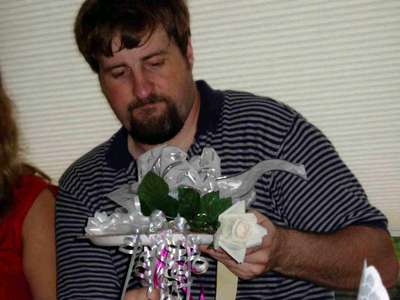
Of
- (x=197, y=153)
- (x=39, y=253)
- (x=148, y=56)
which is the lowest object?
(x=39, y=253)

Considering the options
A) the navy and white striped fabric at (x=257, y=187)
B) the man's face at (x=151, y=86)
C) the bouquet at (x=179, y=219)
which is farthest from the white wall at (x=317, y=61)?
the bouquet at (x=179, y=219)

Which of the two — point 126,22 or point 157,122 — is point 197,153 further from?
point 126,22

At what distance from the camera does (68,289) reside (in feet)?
4.52

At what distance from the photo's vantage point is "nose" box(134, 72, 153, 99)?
4.15 ft

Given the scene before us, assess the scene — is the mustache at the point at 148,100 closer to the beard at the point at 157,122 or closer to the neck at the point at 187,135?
the beard at the point at 157,122

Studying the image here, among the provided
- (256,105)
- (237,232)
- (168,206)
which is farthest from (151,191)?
(256,105)

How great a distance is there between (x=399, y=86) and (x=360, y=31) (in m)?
0.20

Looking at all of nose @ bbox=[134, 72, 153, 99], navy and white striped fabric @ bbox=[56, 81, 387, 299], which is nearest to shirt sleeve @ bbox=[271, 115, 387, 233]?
navy and white striped fabric @ bbox=[56, 81, 387, 299]

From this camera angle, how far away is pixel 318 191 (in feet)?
3.95

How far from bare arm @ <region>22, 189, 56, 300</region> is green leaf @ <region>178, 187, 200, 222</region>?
25.9 inches

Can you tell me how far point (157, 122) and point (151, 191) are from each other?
0.35 m

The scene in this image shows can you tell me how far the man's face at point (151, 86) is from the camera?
4.17 ft

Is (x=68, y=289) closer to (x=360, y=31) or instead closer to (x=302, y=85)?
(x=302, y=85)

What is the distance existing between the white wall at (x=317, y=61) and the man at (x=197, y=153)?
18.4 inches
